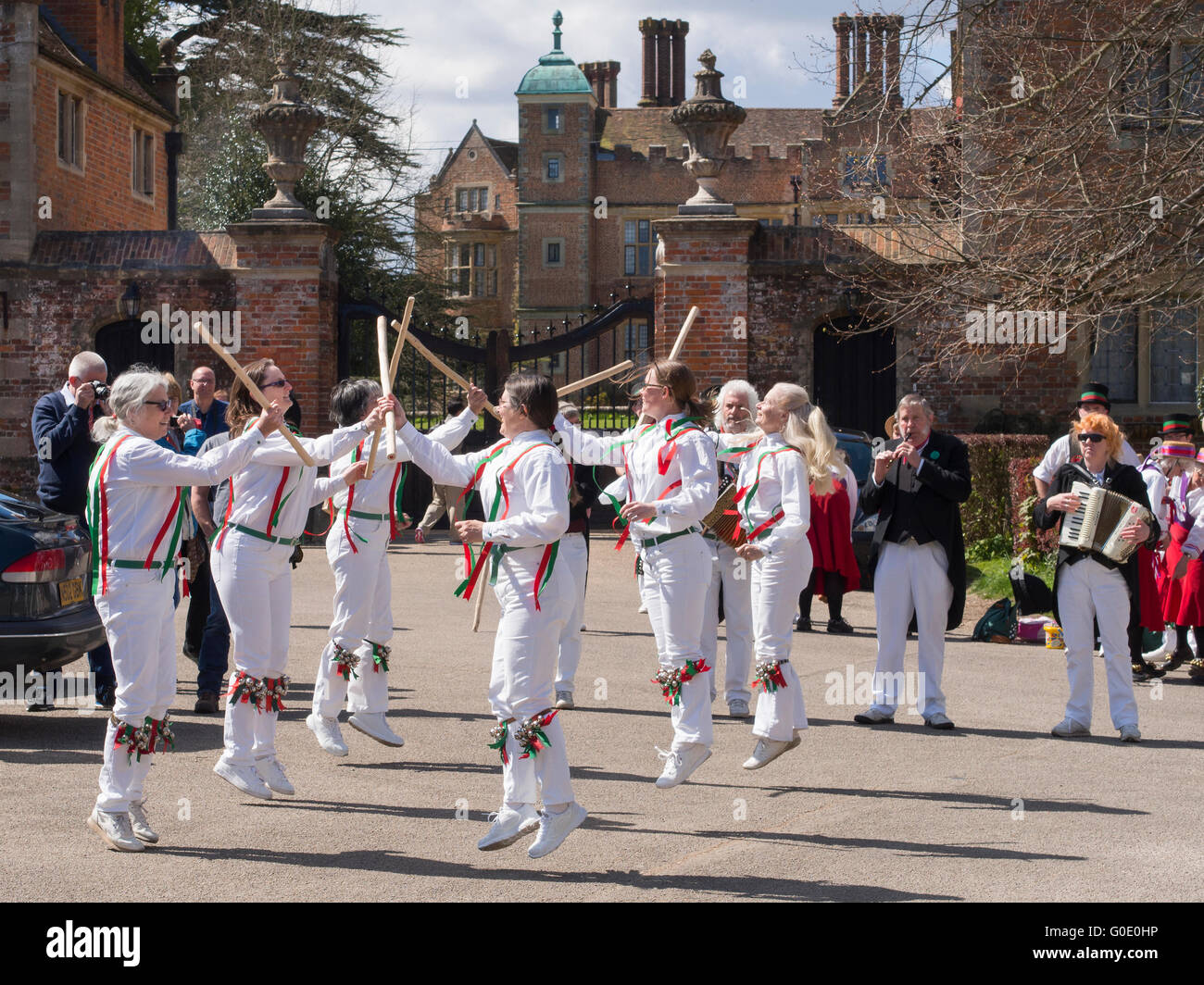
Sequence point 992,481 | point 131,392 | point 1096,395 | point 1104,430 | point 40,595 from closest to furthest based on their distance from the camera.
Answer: point 131,392 → point 40,595 → point 1104,430 → point 1096,395 → point 992,481

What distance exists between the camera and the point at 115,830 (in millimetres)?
5781

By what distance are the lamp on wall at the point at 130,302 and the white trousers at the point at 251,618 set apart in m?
12.6

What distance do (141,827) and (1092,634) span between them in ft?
17.6

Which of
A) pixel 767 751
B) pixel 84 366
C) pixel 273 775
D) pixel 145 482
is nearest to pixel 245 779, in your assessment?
pixel 273 775

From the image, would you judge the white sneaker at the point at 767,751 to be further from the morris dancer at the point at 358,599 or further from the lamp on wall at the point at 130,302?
the lamp on wall at the point at 130,302

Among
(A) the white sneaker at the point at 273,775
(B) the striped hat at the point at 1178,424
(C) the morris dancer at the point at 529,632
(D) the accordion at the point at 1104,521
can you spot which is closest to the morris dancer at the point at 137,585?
(A) the white sneaker at the point at 273,775

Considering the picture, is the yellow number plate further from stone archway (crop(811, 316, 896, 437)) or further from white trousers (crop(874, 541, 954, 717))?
stone archway (crop(811, 316, 896, 437))

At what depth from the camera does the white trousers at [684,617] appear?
22.1 ft

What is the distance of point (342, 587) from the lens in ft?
24.9

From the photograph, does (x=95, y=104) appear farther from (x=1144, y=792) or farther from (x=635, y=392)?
(x=1144, y=792)

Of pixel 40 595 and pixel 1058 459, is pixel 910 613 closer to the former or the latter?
pixel 1058 459

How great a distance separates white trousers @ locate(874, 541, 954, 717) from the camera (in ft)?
28.1

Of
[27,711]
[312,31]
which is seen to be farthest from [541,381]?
[312,31]

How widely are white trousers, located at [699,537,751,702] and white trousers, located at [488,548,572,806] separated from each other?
3.11 metres
